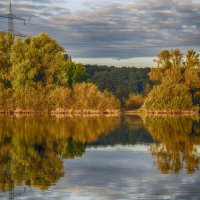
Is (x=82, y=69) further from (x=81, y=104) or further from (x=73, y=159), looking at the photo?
(x=73, y=159)

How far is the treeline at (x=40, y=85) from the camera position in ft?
317

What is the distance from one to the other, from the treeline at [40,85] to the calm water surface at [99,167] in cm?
5373

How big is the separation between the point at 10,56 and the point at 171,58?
29483mm

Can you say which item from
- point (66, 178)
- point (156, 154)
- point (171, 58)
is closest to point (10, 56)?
point (171, 58)

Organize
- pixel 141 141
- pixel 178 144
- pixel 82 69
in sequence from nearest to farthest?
1. pixel 178 144
2. pixel 141 141
3. pixel 82 69

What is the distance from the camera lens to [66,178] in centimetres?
2238

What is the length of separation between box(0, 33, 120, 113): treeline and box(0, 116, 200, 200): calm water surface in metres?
53.7

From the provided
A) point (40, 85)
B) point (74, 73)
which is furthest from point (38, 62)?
point (74, 73)

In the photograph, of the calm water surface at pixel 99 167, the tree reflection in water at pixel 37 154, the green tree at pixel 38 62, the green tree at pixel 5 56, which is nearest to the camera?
the calm water surface at pixel 99 167

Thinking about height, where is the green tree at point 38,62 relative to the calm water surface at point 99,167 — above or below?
above

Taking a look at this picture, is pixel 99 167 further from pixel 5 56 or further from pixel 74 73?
pixel 74 73

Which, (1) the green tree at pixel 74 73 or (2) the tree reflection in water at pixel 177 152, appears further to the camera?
(1) the green tree at pixel 74 73

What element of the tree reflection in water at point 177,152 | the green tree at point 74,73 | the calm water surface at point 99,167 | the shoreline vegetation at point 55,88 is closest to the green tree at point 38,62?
the shoreline vegetation at point 55,88

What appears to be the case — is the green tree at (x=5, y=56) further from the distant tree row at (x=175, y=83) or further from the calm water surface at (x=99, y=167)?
the calm water surface at (x=99, y=167)
